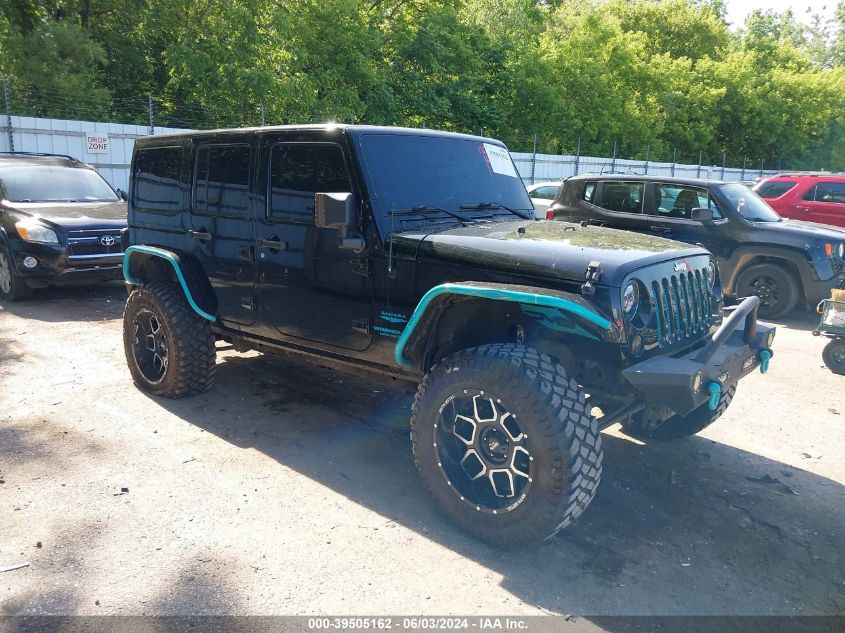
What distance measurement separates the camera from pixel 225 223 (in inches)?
186

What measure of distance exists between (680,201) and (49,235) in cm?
808

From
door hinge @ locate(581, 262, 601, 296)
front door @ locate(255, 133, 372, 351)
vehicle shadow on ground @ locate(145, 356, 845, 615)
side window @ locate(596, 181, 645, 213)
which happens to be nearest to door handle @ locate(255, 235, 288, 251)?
front door @ locate(255, 133, 372, 351)

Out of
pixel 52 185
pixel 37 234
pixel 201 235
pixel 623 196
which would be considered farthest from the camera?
pixel 52 185

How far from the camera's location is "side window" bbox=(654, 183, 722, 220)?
29.3 ft

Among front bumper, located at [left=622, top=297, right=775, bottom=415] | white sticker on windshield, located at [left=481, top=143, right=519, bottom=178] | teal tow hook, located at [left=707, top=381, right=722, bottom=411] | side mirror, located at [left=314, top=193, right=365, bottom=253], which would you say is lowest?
teal tow hook, located at [left=707, top=381, right=722, bottom=411]

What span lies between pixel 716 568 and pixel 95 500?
3.27 meters

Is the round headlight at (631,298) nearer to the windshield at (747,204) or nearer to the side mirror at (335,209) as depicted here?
the side mirror at (335,209)

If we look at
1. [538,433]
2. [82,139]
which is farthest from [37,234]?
[538,433]

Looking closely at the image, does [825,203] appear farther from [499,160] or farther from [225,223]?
[225,223]

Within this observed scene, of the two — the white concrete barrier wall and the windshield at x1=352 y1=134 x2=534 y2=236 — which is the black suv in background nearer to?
the white concrete barrier wall

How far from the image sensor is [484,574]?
3.18 metres

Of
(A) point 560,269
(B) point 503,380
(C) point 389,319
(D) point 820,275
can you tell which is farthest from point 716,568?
Result: (D) point 820,275

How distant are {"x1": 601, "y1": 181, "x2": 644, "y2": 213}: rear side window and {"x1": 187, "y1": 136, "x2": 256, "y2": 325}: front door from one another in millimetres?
6061

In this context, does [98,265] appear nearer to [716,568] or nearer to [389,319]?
[389,319]
